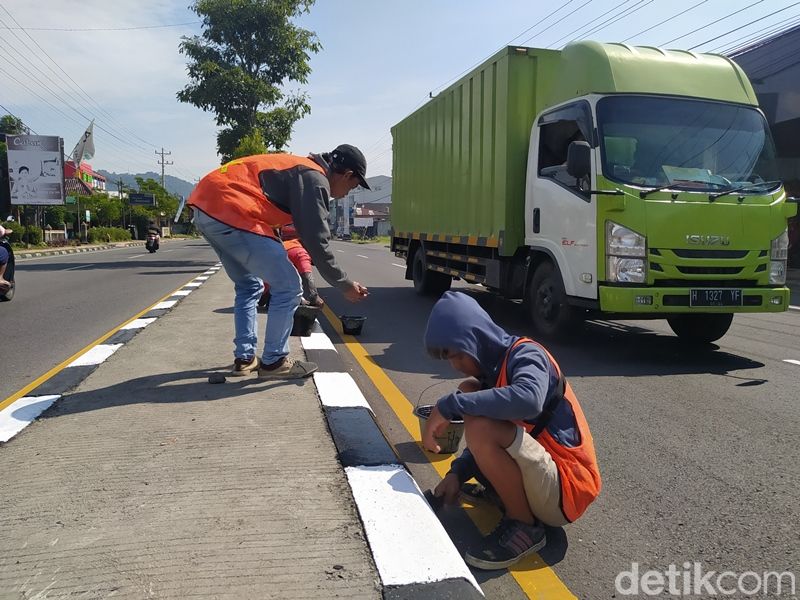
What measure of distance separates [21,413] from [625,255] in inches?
190

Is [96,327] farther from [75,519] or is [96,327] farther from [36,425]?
[75,519]

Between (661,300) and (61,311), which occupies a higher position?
(661,300)

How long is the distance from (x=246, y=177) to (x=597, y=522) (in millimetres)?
2961

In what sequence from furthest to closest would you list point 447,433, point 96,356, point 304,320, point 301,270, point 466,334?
point 301,270 → point 304,320 → point 96,356 → point 447,433 → point 466,334

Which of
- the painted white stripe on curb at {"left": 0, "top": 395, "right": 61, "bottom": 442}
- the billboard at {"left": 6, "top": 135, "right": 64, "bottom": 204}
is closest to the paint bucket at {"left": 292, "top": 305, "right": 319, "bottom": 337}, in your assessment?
the painted white stripe on curb at {"left": 0, "top": 395, "right": 61, "bottom": 442}

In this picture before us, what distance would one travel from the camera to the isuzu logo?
590 cm

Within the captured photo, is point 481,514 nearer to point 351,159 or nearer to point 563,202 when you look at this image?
point 351,159

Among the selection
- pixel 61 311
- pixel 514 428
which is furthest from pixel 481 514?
pixel 61 311

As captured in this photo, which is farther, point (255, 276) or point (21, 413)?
point (255, 276)

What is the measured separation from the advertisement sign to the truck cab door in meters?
89.4

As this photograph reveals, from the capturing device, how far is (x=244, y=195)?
14.1ft

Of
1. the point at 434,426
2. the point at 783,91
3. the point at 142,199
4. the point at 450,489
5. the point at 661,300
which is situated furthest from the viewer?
the point at 142,199

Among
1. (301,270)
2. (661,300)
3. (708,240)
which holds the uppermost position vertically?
(708,240)

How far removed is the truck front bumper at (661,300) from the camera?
19.2 ft
